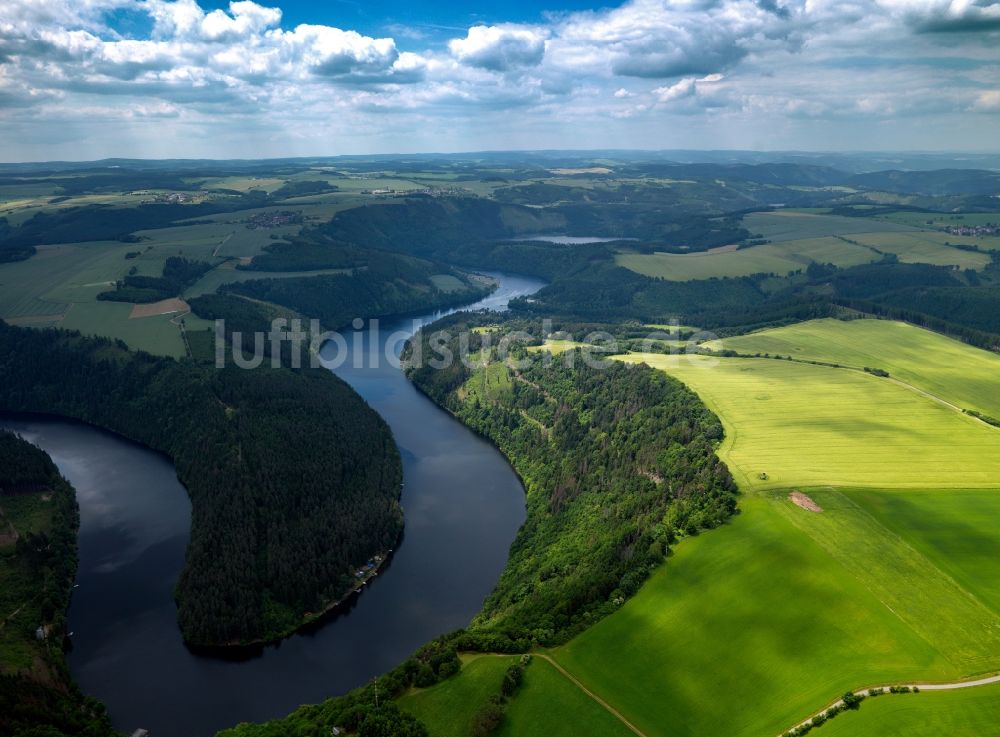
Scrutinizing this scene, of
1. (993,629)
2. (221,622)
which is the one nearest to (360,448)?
(221,622)

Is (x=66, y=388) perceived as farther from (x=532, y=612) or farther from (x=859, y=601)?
(x=859, y=601)

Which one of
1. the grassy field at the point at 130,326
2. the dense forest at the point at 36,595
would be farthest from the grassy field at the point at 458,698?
the grassy field at the point at 130,326

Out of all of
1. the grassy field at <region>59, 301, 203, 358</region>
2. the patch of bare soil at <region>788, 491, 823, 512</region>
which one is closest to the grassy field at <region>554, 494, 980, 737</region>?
the patch of bare soil at <region>788, 491, 823, 512</region>

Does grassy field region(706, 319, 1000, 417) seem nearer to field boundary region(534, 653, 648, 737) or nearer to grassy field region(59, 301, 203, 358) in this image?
field boundary region(534, 653, 648, 737)

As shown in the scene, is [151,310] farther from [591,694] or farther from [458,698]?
[591,694]

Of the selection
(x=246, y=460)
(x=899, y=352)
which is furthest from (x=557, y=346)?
(x=246, y=460)

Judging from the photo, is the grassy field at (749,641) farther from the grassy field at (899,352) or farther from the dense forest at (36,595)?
the grassy field at (899,352)
